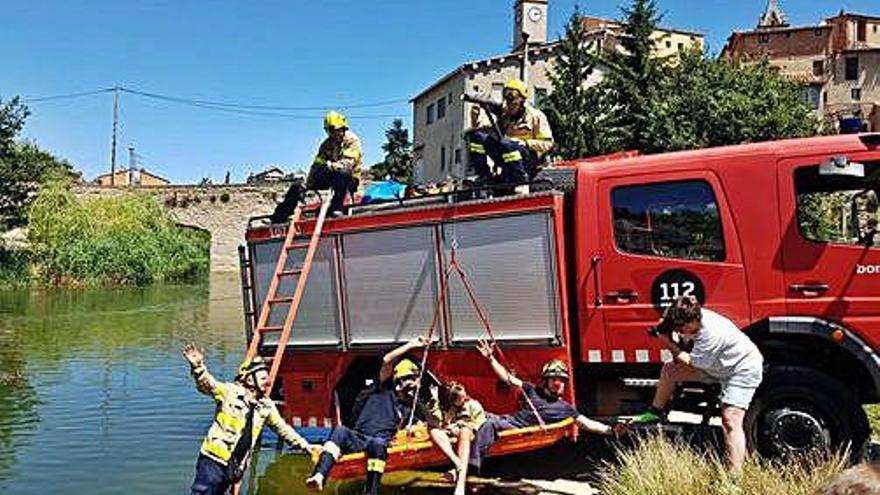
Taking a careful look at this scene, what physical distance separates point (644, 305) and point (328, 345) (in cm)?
324

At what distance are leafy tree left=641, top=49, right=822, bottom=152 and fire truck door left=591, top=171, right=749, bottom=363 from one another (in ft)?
85.5

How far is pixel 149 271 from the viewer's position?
150 feet

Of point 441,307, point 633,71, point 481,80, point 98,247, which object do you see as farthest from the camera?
point 481,80

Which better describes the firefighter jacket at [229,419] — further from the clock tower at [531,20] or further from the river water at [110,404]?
the clock tower at [531,20]

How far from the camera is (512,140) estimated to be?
9.70 metres

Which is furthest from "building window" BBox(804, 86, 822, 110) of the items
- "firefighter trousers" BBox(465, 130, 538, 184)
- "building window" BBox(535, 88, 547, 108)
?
"firefighter trousers" BBox(465, 130, 538, 184)

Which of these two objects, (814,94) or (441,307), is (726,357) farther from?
(814,94)

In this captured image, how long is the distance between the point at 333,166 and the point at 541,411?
379 centimetres

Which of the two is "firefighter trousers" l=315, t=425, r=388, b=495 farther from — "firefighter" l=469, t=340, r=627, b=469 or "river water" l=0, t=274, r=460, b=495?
"river water" l=0, t=274, r=460, b=495

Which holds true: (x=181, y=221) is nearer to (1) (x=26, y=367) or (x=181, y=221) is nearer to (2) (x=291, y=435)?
(1) (x=26, y=367)

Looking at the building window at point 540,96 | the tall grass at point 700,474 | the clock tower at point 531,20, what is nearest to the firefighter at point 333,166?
the tall grass at point 700,474

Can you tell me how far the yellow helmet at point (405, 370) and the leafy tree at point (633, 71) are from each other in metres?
31.1

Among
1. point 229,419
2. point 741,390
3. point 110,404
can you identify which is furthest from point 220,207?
point 741,390

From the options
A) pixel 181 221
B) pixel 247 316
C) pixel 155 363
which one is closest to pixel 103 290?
pixel 181 221
